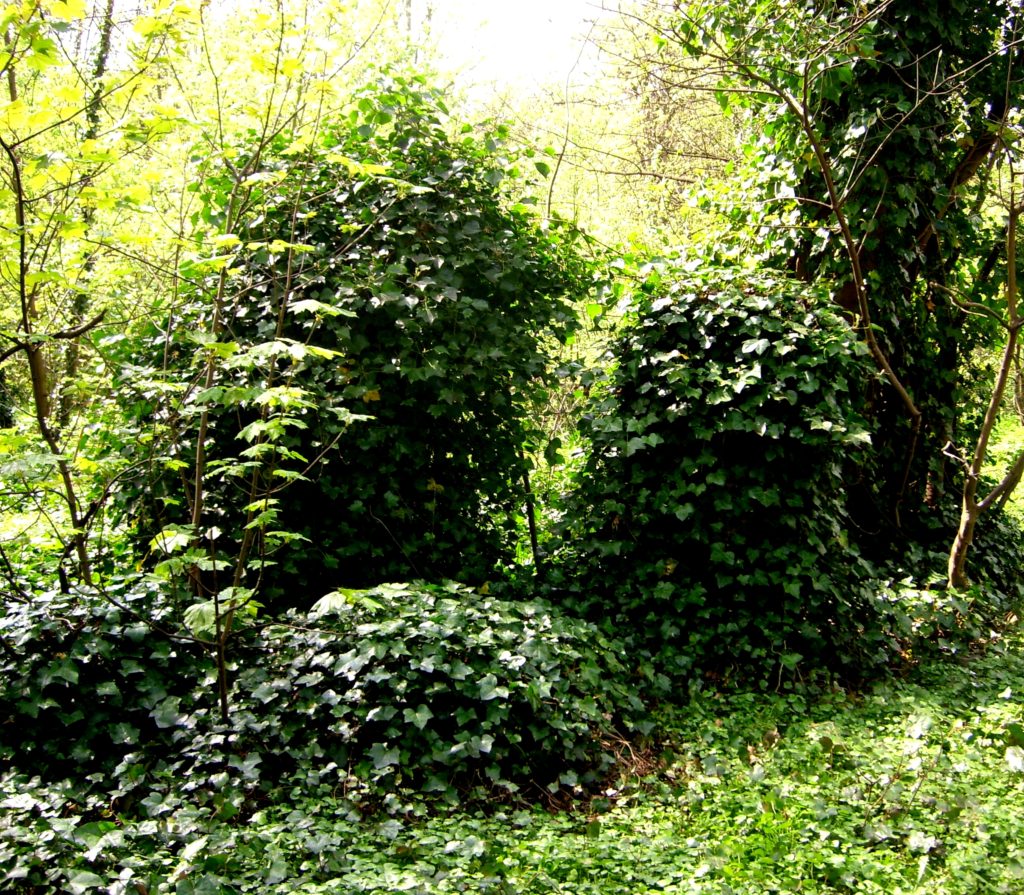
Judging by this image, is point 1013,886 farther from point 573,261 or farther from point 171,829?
point 573,261

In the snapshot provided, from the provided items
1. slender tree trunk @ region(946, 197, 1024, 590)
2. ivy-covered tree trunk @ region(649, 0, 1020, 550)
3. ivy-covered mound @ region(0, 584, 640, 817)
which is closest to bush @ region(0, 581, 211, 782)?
ivy-covered mound @ region(0, 584, 640, 817)

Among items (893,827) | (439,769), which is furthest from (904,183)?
(439,769)

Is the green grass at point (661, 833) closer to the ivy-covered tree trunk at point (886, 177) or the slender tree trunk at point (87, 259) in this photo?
→ the slender tree trunk at point (87, 259)

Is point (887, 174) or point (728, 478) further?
point (887, 174)

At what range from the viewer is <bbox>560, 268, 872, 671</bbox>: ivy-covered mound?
4836 mm

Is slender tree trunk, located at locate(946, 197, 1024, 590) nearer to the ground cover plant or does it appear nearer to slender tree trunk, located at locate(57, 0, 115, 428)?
the ground cover plant

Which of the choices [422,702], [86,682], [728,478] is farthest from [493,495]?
[86,682]

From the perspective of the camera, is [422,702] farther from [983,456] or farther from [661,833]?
[983,456]

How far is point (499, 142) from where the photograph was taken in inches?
212

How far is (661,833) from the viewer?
325cm

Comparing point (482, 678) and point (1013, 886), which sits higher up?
point (482, 678)

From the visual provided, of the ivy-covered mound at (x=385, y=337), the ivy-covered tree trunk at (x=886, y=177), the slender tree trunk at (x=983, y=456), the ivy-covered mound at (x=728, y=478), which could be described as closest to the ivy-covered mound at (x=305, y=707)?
the ivy-covered mound at (x=385, y=337)

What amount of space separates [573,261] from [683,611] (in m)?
2.34

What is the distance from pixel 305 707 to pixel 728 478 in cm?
272
